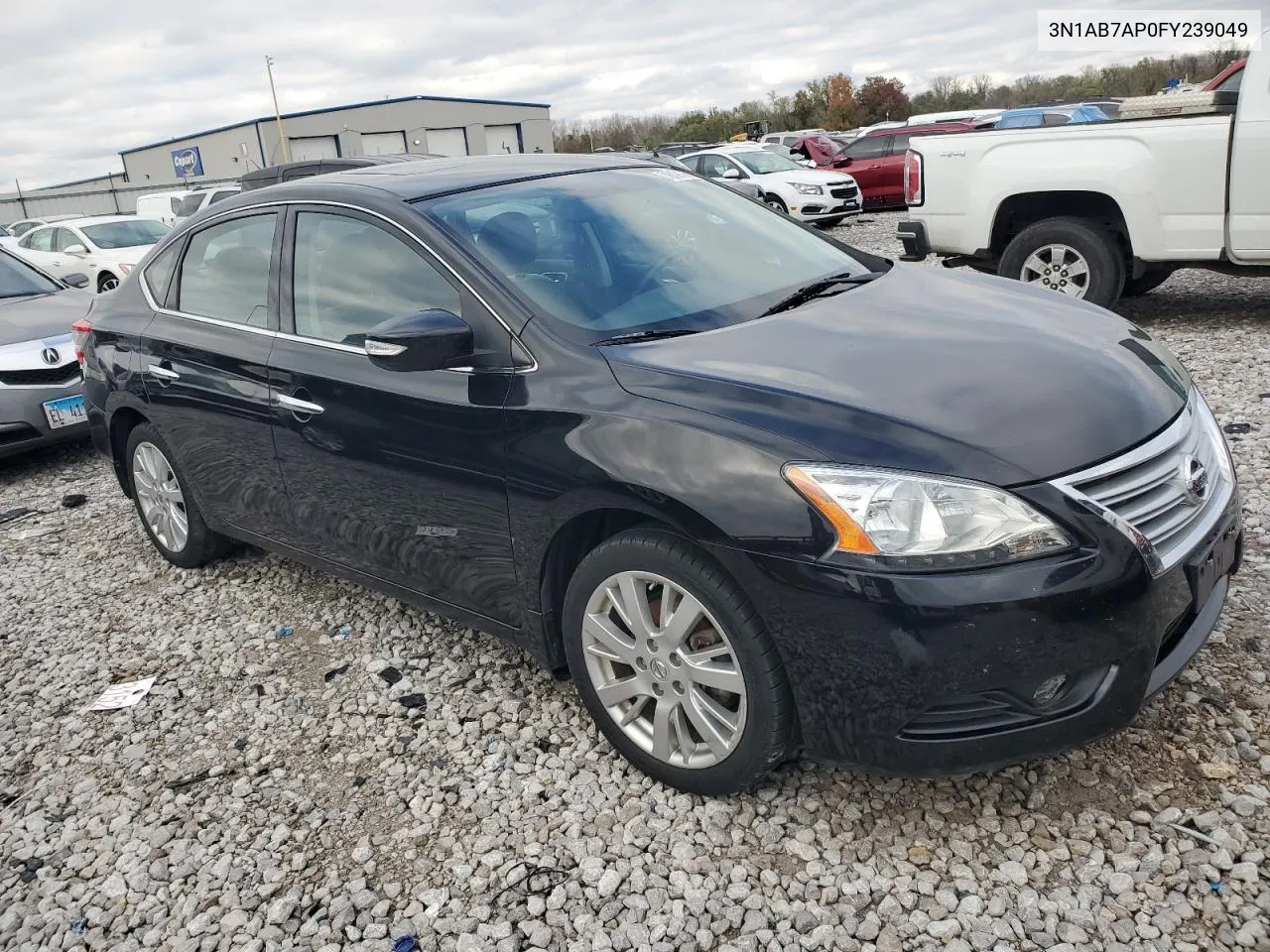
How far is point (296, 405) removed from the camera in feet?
11.8

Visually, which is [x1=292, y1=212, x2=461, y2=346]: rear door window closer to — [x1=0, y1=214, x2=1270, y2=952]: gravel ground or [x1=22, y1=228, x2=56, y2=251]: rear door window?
[x1=0, y1=214, x2=1270, y2=952]: gravel ground

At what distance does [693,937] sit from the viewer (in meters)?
2.37

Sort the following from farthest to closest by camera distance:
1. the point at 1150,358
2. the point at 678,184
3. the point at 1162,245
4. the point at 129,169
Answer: the point at 129,169 < the point at 1162,245 < the point at 678,184 < the point at 1150,358

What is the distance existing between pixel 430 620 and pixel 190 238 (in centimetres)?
202

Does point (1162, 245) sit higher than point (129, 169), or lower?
lower

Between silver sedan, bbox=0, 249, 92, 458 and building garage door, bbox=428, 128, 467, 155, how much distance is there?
54.7 metres

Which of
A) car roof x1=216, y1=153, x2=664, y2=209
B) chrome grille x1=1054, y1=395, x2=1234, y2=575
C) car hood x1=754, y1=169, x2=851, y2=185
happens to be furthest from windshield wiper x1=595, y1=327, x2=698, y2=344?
car hood x1=754, y1=169, x2=851, y2=185

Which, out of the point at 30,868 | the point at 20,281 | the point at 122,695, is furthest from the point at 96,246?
the point at 30,868

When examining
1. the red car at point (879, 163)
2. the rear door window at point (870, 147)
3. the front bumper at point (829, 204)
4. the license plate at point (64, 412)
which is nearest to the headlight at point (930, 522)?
the license plate at point (64, 412)

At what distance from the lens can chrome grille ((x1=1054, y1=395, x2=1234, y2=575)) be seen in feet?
7.50

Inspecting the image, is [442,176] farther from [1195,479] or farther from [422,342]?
[1195,479]

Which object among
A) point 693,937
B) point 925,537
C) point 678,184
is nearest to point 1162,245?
point 678,184

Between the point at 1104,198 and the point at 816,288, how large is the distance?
4834mm

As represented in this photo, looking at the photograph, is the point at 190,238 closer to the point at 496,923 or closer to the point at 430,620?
the point at 430,620
